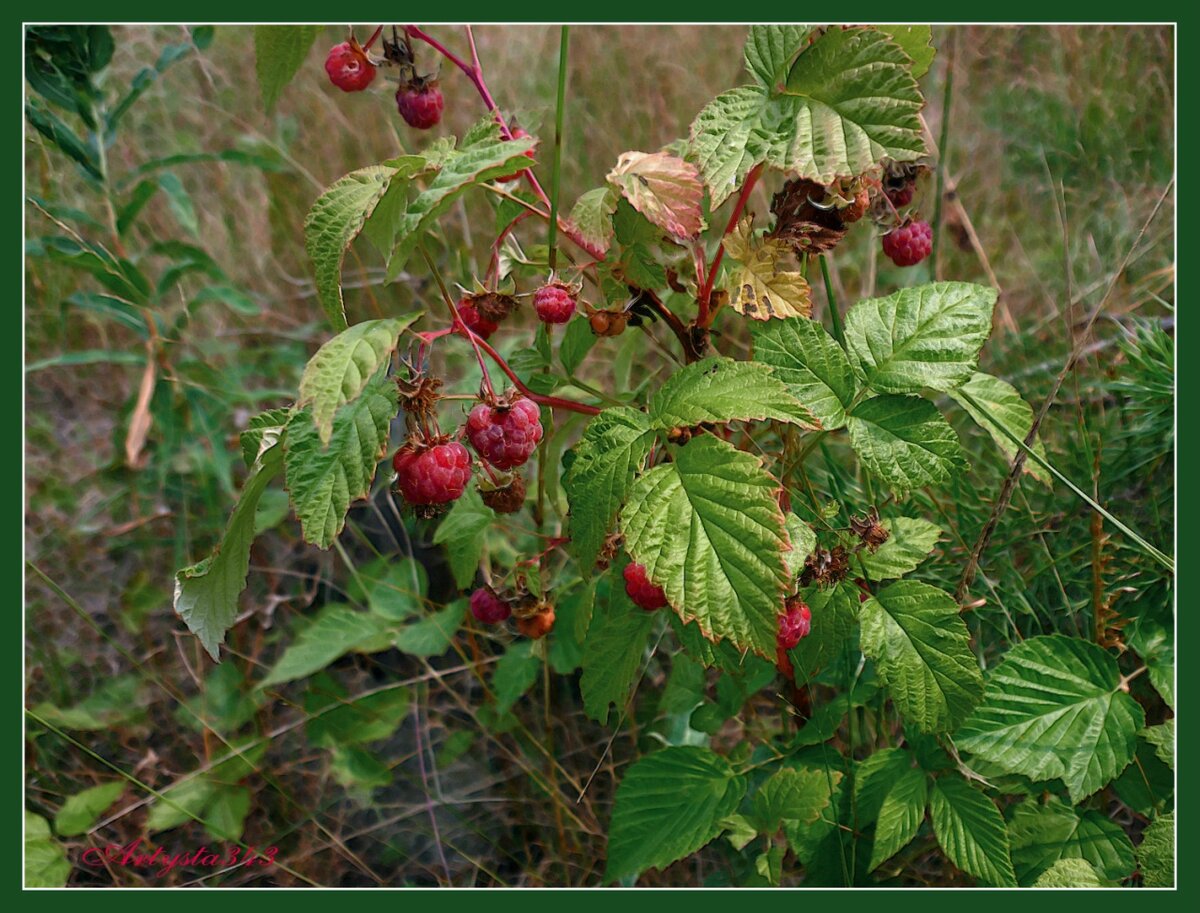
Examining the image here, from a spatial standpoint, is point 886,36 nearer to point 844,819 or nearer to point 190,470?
point 844,819

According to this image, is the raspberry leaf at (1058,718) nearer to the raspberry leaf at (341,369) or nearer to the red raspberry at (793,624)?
the red raspberry at (793,624)

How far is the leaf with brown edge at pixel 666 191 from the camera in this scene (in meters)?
0.95

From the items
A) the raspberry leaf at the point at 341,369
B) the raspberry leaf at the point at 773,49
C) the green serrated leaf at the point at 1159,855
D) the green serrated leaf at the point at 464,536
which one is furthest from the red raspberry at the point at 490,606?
the green serrated leaf at the point at 1159,855

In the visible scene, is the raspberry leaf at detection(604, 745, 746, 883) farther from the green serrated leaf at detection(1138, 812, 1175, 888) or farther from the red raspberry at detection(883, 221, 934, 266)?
the red raspberry at detection(883, 221, 934, 266)

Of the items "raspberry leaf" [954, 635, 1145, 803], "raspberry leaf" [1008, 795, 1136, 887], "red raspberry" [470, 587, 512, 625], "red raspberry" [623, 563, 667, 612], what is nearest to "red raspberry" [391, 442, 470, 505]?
"red raspberry" [623, 563, 667, 612]

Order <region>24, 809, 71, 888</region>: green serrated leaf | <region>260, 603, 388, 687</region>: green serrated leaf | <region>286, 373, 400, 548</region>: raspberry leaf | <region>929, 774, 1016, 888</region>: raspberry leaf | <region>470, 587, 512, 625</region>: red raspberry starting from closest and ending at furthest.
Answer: <region>286, 373, 400, 548</region>: raspberry leaf → <region>929, 774, 1016, 888</region>: raspberry leaf → <region>470, 587, 512, 625</region>: red raspberry → <region>24, 809, 71, 888</region>: green serrated leaf → <region>260, 603, 388, 687</region>: green serrated leaf

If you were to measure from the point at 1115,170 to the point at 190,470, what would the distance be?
224 centimetres

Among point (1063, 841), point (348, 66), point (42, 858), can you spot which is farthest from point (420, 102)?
point (42, 858)

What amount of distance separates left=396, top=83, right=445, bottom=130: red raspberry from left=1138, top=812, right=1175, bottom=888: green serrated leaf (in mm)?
1183

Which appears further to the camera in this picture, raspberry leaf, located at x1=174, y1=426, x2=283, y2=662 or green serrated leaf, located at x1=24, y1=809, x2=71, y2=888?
green serrated leaf, located at x1=24, y1=809, x2=71, y2=888

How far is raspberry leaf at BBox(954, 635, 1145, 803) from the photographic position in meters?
1.12

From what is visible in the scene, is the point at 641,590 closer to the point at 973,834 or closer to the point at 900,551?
the point at 900,551

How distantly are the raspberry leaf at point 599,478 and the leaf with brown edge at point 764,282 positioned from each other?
0.20 metres

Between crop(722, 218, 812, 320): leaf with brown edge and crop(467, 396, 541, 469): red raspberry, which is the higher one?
crop(722, 218, 812, 320): leaf with brown edge
